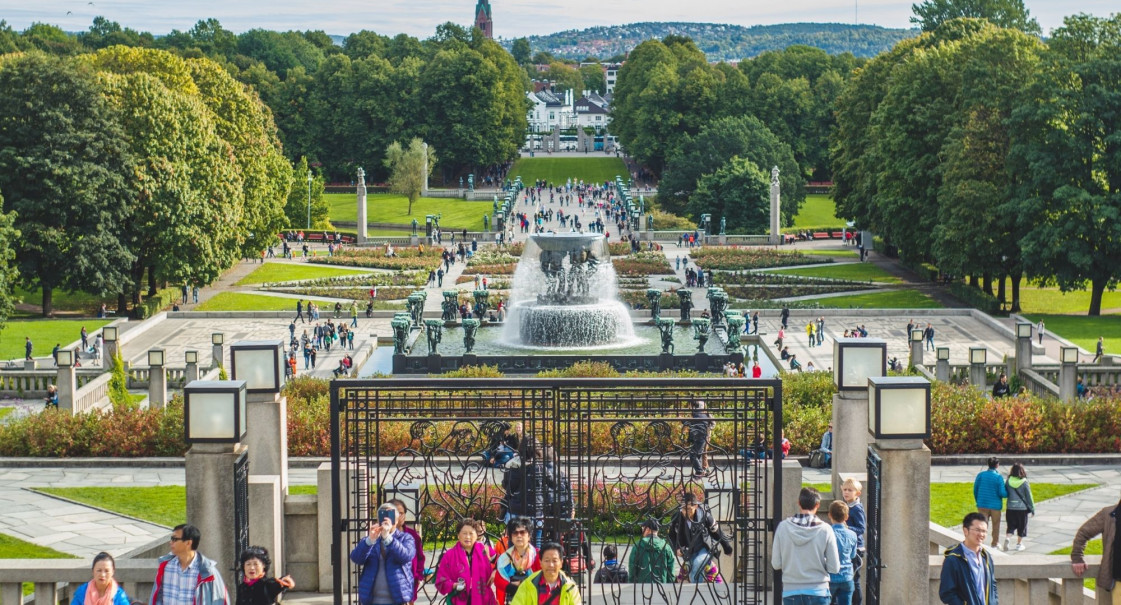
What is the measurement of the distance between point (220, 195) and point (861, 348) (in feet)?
159

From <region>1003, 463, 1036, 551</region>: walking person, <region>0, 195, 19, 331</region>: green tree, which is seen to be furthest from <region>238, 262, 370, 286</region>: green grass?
<region>1003, 463, 1036, 551</region>: walking person

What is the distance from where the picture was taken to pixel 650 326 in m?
47.3

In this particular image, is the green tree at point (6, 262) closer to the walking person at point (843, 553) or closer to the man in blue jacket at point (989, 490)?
the man in blue jacket at point (989, 490)

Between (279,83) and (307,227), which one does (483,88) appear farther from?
(307,227)

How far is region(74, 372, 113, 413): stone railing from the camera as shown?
34688 millimetres

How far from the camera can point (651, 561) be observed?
43.5ft

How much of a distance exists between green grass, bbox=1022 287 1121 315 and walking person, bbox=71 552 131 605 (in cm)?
4741

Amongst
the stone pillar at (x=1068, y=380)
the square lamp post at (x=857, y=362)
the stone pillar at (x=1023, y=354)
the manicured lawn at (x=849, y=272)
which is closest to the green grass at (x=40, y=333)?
the stone pillar at (x=1023, y=354)

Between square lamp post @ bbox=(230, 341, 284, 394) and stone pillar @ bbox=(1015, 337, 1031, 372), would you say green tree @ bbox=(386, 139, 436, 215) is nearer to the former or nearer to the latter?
stone pillar @ bbox=(1015, 337, 1031, 372)

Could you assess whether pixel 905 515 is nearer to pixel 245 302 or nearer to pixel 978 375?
pixel 978 375

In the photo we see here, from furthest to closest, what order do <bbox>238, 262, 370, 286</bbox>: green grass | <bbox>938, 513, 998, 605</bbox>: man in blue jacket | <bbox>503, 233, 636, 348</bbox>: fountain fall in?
<bbox>238, 262, 370, 286</bbox>: green grass
<bbox>503, 233, 636, 348</bbox>: fountain
<bbox>938, 513, 998, 605</bbox>: man in blue jacket

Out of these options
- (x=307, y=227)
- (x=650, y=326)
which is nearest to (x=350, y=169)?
(x=307, y=227)

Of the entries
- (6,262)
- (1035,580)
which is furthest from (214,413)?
(6,262)

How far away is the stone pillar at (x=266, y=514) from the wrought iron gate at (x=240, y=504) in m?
0.22
